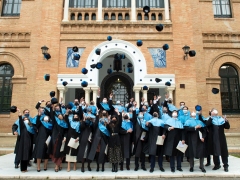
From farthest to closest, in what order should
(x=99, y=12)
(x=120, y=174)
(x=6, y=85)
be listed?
(x=6, y=85), (x=99, y=12), (x=120, y=174)

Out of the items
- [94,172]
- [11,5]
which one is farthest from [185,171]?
[11,5]

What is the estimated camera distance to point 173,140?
7.27 meters

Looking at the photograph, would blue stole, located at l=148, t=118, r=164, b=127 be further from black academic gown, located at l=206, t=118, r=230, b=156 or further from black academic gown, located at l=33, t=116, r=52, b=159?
black academic gown, located at l=33, t=116, r=52, b=159

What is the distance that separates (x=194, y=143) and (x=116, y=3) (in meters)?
9.90

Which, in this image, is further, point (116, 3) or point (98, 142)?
point (116, 3)

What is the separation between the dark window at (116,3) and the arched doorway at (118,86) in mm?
4501

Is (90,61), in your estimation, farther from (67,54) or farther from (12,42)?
(12,42)

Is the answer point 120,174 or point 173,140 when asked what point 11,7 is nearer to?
point 120,174

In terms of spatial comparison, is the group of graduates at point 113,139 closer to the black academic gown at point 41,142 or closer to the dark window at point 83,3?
the black academic gown at point 41,142

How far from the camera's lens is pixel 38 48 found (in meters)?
12.7

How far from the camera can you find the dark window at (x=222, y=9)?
14.2 meters

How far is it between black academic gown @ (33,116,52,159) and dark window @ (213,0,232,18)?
41.2 ft

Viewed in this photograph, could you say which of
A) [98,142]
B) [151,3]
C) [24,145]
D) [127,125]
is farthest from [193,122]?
[151,3]

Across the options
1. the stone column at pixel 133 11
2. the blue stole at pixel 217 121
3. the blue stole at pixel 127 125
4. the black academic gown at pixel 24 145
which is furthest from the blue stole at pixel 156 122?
the stone column at pixel 133 11
